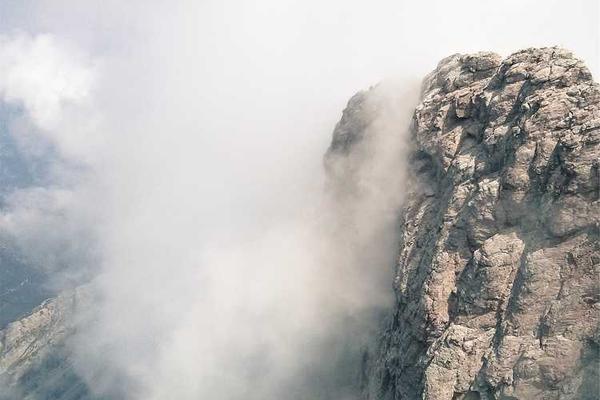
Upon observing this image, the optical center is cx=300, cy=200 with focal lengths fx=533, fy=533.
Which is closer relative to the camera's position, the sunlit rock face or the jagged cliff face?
the sunlit rock face

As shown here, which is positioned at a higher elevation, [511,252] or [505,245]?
[505,245]

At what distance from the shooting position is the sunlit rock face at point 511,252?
58938mm

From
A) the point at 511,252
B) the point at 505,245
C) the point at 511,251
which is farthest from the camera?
the point at 505,245

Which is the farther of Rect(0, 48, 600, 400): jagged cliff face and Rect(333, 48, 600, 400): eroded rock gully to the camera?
Rect(0, 48, 600, 400): jagged cliff face

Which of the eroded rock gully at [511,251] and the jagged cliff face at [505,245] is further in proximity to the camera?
the jagged cliff face at [505,245]

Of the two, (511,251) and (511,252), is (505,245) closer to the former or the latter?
(511,251)

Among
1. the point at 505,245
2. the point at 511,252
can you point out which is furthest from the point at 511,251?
the point at 505,245

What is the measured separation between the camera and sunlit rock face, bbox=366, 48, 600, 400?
58938 mm

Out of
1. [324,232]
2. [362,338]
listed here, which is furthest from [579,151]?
[324,232]

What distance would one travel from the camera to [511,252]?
65.6 metres

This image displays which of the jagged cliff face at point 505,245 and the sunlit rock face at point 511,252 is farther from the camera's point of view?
the jagged cliff face at point 505,245

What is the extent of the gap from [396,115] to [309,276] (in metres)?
63.6

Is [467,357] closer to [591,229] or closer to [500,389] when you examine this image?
[500,389]

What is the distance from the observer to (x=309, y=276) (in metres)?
162
